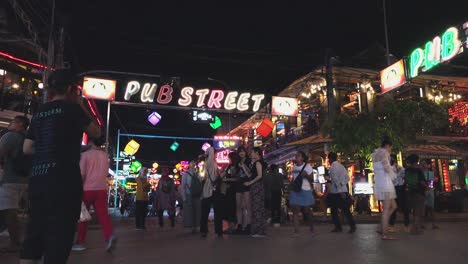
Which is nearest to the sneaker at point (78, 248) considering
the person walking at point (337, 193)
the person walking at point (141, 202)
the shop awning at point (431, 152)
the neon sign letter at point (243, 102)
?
the person walking at point (141, 202)

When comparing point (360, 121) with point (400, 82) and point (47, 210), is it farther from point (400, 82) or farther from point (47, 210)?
point (47, 210)

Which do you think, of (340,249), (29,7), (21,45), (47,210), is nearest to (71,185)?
(47,210)

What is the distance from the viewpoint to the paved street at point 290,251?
5266mm

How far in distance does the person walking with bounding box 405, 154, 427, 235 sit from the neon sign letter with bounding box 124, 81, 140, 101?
11.6 m

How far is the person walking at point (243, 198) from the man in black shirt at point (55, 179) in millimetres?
6102

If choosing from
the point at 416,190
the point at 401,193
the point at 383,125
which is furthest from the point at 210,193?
the point at 383,125

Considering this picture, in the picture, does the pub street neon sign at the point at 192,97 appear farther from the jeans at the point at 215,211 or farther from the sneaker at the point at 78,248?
the sneaker at the point at 78,248

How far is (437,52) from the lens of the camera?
14.8 metres

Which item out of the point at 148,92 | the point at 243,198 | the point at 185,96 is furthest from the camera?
the point at 185,96

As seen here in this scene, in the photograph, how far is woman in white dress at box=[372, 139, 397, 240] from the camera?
732cm

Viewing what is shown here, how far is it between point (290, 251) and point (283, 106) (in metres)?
13.5

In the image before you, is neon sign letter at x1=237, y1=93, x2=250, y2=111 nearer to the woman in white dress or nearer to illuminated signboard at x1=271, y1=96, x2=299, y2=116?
illuminated signboard at x1=271, y1=96, x2=299, y2=116

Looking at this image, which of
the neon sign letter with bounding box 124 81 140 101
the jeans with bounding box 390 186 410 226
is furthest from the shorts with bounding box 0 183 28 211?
the neon sign letter with bounding box 124 81 140 101

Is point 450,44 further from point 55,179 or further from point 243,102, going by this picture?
point 55,179
